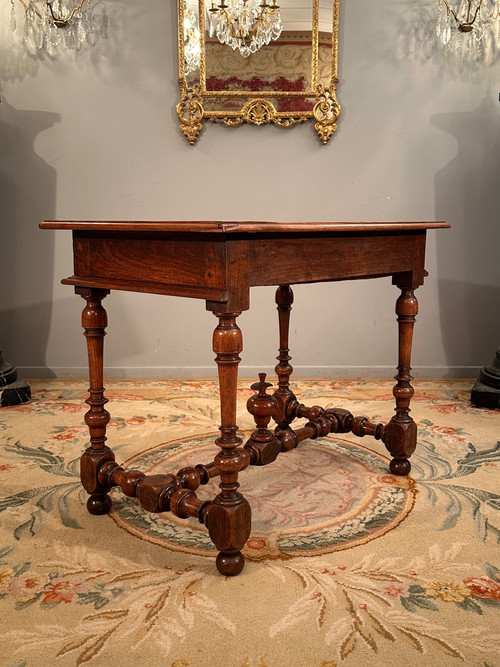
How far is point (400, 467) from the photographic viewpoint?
8.48ft

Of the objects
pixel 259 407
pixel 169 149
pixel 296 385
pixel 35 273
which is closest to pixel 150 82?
pixel 169 149

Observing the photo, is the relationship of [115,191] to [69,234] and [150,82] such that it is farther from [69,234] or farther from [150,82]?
[150,82]

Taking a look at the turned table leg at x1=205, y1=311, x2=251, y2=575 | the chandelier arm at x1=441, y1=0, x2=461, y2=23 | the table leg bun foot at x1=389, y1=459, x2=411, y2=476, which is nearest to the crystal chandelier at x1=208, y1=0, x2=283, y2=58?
the chandelier arm at x1=441, y1=0, x2=461, y2=23

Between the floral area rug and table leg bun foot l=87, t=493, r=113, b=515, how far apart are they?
0.11 ft

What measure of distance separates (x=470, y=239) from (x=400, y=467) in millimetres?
2235

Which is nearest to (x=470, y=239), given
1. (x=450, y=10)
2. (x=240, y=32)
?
(x=450, y=10)

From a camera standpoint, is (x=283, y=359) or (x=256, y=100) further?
(x=256, y=100)

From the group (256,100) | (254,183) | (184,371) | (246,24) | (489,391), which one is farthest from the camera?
(184,371)

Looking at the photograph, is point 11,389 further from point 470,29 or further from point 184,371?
point 470,29

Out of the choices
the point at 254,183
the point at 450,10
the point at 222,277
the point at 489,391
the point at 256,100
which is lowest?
the point at 489,391

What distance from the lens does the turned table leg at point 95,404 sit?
6.98 feet

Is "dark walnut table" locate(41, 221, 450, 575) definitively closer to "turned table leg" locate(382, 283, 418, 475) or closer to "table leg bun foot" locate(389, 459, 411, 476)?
"turned table leg" locate(382, 283, 418, 475)

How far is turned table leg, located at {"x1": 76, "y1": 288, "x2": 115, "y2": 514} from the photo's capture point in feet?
6.98

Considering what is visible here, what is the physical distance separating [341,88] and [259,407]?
8.34 ft
